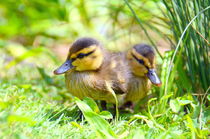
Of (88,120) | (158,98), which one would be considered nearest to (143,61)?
(158,98)

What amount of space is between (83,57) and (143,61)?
0.52m

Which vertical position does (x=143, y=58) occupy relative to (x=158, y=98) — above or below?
above

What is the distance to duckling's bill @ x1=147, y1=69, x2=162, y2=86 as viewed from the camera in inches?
110

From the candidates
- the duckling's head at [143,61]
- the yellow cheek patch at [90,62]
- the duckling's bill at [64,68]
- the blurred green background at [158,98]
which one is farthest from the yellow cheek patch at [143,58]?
the duckling's bill at [64,68]

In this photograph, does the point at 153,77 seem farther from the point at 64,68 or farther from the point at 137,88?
the point at 64,68

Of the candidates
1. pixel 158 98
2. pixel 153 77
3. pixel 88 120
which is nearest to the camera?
pixel 88 120

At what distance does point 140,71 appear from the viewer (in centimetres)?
303

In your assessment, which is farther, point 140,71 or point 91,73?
point 140,71

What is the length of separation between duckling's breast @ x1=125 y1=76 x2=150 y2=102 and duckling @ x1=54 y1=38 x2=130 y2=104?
5.1 inches

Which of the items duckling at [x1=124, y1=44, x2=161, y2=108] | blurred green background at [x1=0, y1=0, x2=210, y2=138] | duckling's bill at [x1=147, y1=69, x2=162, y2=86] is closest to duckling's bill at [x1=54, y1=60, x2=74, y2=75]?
blurred green background at [x1=0, y1=0, x2=210, y2=138]

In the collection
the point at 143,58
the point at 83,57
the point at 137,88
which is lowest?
the point at 137,88

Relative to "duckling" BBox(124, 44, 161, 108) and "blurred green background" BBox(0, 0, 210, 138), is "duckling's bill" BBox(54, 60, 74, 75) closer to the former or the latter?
"blurred green background" BBox(0, 0, 210, 138)

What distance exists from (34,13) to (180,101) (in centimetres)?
368

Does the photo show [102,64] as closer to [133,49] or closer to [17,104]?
[133,49]
